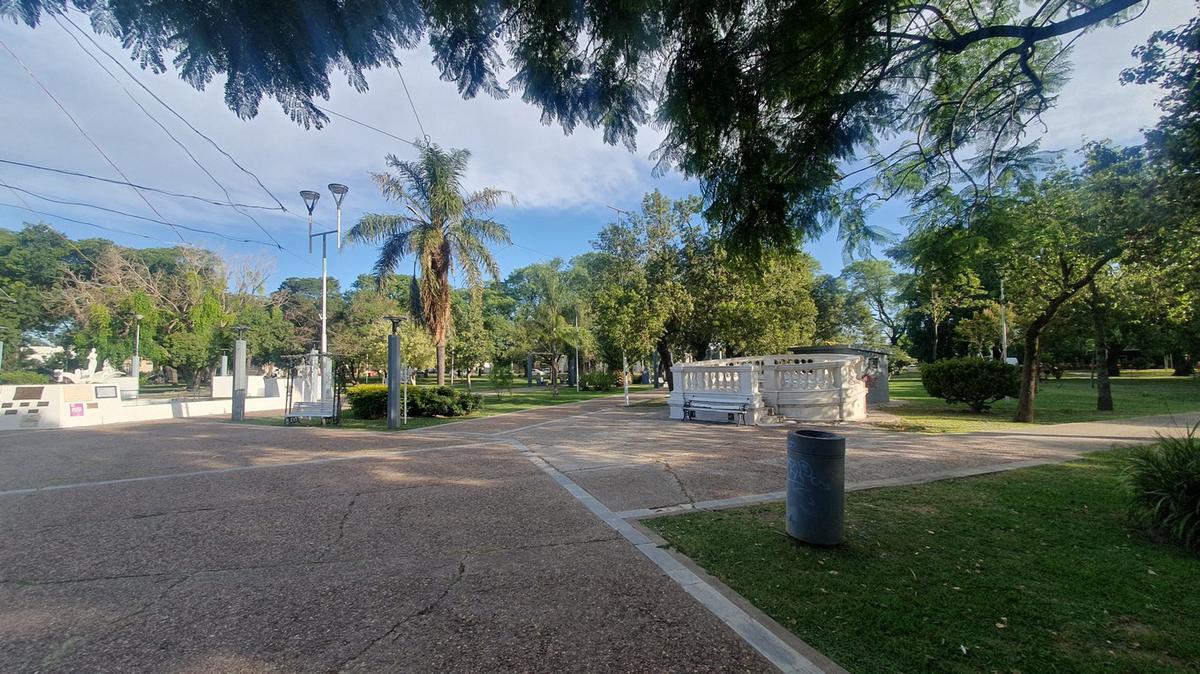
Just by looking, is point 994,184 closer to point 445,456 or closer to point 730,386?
point 445,456

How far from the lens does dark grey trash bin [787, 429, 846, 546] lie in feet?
14.1

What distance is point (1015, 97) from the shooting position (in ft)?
16.1

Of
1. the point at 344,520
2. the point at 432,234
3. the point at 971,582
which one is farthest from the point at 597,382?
the point at 971,582

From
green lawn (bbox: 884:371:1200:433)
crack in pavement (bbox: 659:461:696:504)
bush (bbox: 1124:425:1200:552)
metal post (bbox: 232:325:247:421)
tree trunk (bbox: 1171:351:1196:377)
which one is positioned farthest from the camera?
tree trunk (bbox: 1171:351:1196:377)

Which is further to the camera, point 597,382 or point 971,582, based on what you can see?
point 597,382

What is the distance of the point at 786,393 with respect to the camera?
44.2ft

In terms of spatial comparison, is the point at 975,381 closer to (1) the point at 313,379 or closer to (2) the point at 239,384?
(1) the point at 313,379

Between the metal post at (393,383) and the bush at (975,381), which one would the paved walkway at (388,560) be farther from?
the bush at (975,381)

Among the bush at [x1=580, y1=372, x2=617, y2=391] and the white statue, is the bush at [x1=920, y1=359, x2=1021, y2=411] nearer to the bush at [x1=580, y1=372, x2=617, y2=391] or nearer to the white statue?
the bush at [x1=580, y1=372, x2=617, y2=391]

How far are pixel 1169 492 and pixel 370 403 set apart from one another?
18.2m

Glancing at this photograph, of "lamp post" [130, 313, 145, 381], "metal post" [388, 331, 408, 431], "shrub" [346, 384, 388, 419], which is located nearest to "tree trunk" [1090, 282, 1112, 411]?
"metal post" [388, 331, 408, 431]

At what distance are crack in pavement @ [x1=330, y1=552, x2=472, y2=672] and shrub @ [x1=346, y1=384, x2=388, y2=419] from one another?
14.5 metres

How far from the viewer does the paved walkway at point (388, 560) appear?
2.88 meters

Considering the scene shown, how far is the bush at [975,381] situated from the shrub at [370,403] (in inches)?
718
